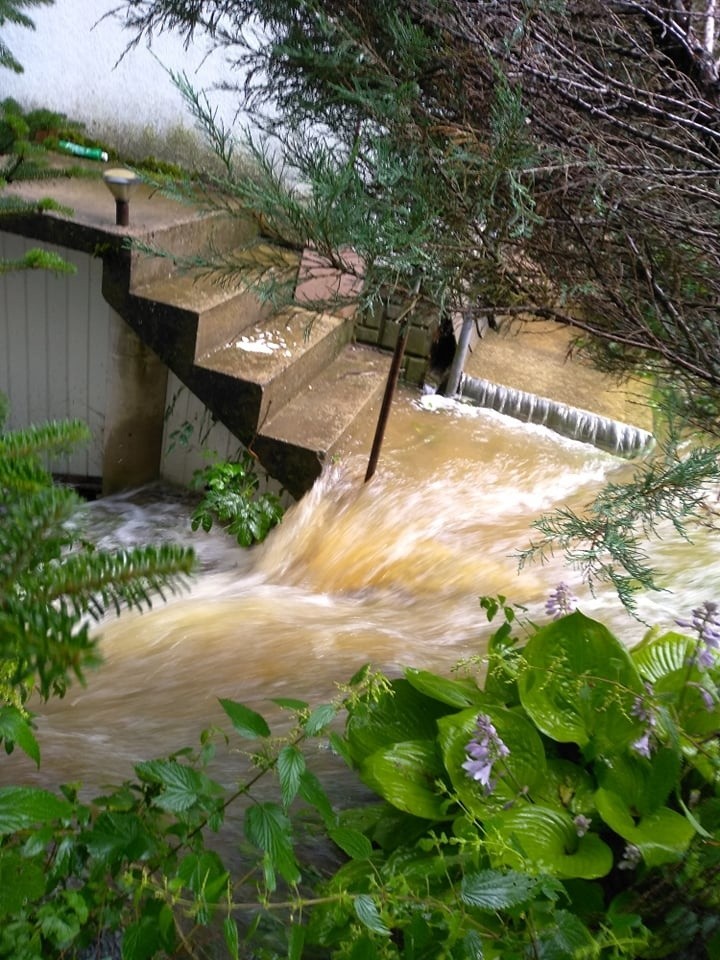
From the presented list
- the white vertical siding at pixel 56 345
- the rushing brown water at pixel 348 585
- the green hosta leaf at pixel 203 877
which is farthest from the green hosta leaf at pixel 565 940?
the white vertical siding at pixel 56 345

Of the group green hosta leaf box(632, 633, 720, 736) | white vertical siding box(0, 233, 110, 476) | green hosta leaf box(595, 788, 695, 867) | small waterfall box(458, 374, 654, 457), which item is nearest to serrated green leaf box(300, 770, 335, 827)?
green hosta leaf box(595, 788, 695, 867)

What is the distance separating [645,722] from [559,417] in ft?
9.57

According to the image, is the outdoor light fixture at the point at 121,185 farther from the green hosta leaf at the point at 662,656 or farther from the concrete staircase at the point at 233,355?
the green hosta leaf at the point at 662,656

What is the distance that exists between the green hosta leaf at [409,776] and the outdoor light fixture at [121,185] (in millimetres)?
2616

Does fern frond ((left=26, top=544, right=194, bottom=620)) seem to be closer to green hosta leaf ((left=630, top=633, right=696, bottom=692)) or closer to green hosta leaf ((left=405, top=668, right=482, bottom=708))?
green hosta leaf ((left=405, top=668, right=482, bottom=708))

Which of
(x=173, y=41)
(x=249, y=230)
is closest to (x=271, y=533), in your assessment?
(x=249, y=230)

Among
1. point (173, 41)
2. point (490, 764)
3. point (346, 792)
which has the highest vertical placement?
point (173, 41)

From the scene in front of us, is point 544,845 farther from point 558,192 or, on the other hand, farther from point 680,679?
point 558,192

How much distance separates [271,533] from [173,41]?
299 centimetres

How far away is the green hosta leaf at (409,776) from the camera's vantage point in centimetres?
125

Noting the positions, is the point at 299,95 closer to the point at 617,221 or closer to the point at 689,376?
the point at 617,221

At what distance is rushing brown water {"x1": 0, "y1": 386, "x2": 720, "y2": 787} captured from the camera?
193cm

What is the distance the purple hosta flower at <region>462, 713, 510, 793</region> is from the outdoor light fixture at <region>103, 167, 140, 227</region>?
106 inches

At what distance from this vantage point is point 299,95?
255 centimetres
